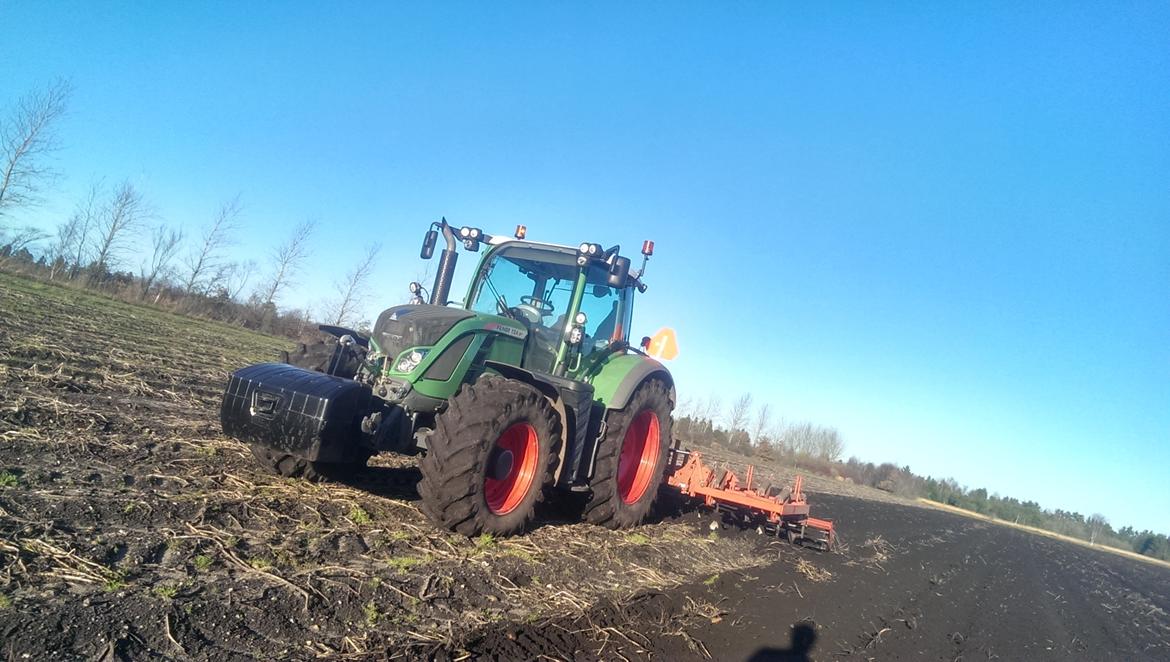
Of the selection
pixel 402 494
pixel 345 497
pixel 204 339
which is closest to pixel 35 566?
pixel 345 497

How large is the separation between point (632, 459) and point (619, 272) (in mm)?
2361

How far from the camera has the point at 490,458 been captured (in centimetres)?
453

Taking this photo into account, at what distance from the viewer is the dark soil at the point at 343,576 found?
260cm

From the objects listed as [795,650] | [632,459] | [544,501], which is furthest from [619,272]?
[795,650]

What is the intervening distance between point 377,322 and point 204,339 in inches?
525

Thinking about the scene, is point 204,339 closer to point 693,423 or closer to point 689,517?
point 689,517

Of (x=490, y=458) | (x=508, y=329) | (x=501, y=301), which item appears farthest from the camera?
(x=501, y=301)

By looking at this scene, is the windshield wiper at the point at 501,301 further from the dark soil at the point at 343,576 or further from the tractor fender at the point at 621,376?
the dark soil at the point at 343,576

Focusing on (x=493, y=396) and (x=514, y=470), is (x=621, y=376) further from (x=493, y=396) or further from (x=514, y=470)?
(x=493, y=396)

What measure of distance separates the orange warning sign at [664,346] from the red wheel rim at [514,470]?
2877mm

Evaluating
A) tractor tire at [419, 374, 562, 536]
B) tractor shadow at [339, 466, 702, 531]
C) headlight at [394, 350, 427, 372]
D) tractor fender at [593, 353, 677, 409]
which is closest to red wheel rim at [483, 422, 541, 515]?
tractor tire at [419, 374, 562, 536]

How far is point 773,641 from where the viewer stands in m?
4.05

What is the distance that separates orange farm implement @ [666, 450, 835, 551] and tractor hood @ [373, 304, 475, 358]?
3.95m

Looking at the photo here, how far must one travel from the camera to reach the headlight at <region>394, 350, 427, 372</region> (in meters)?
4.89
